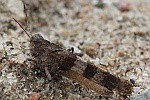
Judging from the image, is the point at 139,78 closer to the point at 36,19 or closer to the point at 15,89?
the point at 15,89

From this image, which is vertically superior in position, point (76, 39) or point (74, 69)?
point (76, 39)

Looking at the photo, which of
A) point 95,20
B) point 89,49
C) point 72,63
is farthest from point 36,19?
point 72,63

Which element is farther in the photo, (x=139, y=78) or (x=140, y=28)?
(x=140, y=28)

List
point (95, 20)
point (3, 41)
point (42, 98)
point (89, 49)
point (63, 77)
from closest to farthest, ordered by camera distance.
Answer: point (42, 98), point (63, 77), point (3, 41), point (89, 49), point (95, 20)

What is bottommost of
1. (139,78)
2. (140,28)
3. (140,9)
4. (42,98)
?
(42,98)

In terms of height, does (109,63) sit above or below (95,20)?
below

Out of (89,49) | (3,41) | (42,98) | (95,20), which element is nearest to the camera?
(42,98)

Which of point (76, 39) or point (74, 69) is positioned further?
point (76, 39)
